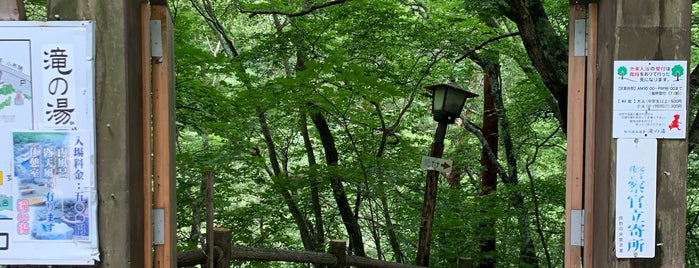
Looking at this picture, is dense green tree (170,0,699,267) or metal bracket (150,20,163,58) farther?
dense green tree (170,0,699,267)

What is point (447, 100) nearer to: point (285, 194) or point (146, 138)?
point (285, 194)

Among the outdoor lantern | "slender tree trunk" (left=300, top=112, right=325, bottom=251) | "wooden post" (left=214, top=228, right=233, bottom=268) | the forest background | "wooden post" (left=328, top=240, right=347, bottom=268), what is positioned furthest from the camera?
"slender tree trunk" (left=300, top=112, right=325, bottom=251)

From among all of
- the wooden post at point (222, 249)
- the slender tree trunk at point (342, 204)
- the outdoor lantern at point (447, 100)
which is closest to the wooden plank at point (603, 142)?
the wooden post at point (222, 249)

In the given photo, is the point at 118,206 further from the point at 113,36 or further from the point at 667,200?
the point at 667,200

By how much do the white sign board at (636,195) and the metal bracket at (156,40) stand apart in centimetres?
154

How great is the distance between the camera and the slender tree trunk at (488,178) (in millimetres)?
5828

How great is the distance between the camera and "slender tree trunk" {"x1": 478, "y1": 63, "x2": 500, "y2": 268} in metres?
5.83

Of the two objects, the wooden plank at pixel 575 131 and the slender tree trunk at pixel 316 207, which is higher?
the wooden plank at pixel 575 131

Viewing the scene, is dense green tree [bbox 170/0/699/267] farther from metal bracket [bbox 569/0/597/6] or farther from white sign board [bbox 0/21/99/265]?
white sign board [bbox 0/21/99/265]

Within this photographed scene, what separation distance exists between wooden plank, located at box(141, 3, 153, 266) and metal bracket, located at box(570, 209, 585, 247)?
57.5 inches

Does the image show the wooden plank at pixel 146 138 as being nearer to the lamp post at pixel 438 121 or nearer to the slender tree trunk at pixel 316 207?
the lamp post at pixel 438 121

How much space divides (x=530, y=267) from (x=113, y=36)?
4921 millimetres

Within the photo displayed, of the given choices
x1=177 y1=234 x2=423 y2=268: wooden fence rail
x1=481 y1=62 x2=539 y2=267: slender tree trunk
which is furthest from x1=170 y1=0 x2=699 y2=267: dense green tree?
x1=177 y1=234 x2=423 y2=268: wooden fence rail

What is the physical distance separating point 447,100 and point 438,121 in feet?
0.76
